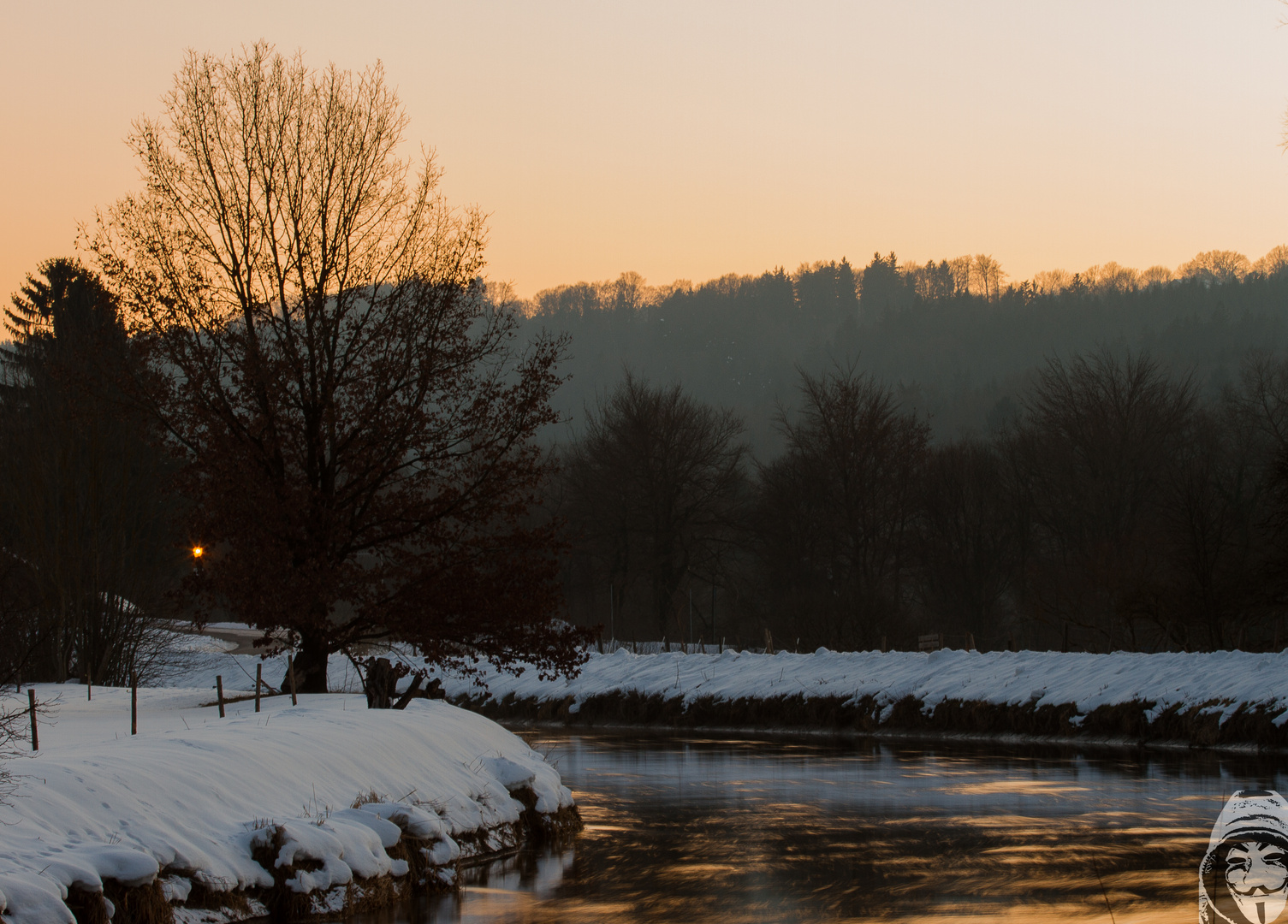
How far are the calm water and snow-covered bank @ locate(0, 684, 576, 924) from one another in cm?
60

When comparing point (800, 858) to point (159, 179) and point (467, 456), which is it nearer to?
point (467, 456)

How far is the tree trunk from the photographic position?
21266 millimetres

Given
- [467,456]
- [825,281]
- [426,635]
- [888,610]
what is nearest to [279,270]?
[467,456]

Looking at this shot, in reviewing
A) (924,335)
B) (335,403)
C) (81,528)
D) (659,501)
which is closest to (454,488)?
(335,403)

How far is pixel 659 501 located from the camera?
59750mm

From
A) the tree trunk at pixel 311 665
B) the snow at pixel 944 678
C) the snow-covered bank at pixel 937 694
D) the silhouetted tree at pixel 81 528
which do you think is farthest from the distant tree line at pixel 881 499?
the tree trunk at pixel 311 665

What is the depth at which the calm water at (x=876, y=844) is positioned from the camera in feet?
35.3

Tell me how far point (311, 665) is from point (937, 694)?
625 inches

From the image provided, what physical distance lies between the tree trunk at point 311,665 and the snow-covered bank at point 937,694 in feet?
34.5

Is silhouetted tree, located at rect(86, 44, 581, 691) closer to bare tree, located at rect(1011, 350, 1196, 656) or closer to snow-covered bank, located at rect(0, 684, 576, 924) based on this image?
snow-covered bank, located at rect(0, 684, 576, 924)

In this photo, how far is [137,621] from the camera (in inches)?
1218

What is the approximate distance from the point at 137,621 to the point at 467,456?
13997mm

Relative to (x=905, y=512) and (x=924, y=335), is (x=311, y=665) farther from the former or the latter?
(x=924, y=335)

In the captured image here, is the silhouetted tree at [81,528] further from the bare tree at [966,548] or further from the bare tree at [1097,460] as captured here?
the bare tree at [966,548]
